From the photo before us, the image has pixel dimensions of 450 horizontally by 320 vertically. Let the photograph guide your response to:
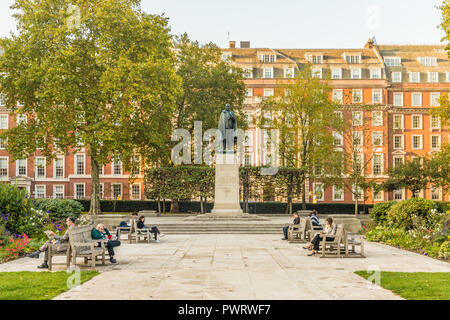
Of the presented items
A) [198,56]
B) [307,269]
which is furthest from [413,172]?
[307,269]

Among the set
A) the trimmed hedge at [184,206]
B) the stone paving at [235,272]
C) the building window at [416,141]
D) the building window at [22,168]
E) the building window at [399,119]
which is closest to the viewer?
the stone paving at [235,272]

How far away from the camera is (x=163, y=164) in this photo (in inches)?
1585

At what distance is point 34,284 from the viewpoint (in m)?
9.33

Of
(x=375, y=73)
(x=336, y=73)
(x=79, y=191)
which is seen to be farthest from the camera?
(x=336, y=73)

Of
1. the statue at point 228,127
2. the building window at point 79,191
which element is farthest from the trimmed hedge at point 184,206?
the statue at point 228,127

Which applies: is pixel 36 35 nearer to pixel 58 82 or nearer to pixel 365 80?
pixel 58 82

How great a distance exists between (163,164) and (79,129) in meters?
10.2

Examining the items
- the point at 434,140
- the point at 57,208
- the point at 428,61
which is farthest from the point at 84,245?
→ the point at 428,61

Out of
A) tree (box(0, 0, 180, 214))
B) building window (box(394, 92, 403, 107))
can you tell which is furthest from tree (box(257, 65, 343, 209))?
building window (box(394, 92, 403, 107))

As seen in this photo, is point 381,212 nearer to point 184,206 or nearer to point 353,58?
point 184,206

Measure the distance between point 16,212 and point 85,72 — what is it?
1616 cm

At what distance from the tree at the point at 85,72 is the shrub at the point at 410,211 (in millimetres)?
15933

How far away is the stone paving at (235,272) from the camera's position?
332 inches

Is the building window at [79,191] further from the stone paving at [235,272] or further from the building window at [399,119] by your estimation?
the stone paving at [235,272]
